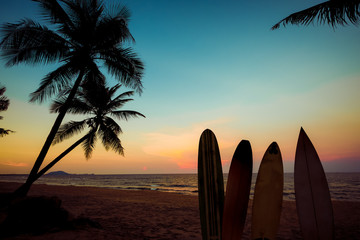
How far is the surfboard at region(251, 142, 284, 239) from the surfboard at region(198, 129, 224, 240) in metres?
0.27

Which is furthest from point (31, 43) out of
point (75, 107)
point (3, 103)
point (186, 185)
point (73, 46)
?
point (186, 185)

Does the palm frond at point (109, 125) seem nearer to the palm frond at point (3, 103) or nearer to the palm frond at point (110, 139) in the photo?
the palm frond at point (110, 139)

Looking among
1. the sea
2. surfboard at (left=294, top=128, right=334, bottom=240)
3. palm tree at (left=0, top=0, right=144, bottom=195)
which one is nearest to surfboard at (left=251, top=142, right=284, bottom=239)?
surfboard at (left=294, top=128, right=334, bottom=240)

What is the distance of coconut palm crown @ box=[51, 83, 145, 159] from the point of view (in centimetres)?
817

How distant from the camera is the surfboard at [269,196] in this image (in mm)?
1482

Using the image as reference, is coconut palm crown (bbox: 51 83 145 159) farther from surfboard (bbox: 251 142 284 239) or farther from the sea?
the sea

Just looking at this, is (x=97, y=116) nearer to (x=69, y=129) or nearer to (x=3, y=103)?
(x=69, y=129)

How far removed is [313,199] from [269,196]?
11.9 inches

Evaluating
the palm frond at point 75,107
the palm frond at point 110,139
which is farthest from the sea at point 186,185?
the palm frond at point 75,107

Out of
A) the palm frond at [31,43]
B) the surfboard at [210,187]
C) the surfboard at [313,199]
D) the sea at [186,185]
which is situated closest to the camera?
the surfboard at [313,199]

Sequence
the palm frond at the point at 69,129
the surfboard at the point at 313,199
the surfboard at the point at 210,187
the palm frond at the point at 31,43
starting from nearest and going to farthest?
the surfboard at the point at 313,199
the surfboard at the point at 210,187
the palm frond at the point at 31,43
the palm frond at the point at 69,129

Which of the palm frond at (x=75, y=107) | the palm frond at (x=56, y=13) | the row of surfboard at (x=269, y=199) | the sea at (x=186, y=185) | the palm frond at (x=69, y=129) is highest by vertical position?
the palm frond at (x=56, y=13)

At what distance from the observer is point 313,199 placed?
1.43m

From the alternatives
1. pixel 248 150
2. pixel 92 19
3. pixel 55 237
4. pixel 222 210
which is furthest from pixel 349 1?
pixel 55 237
